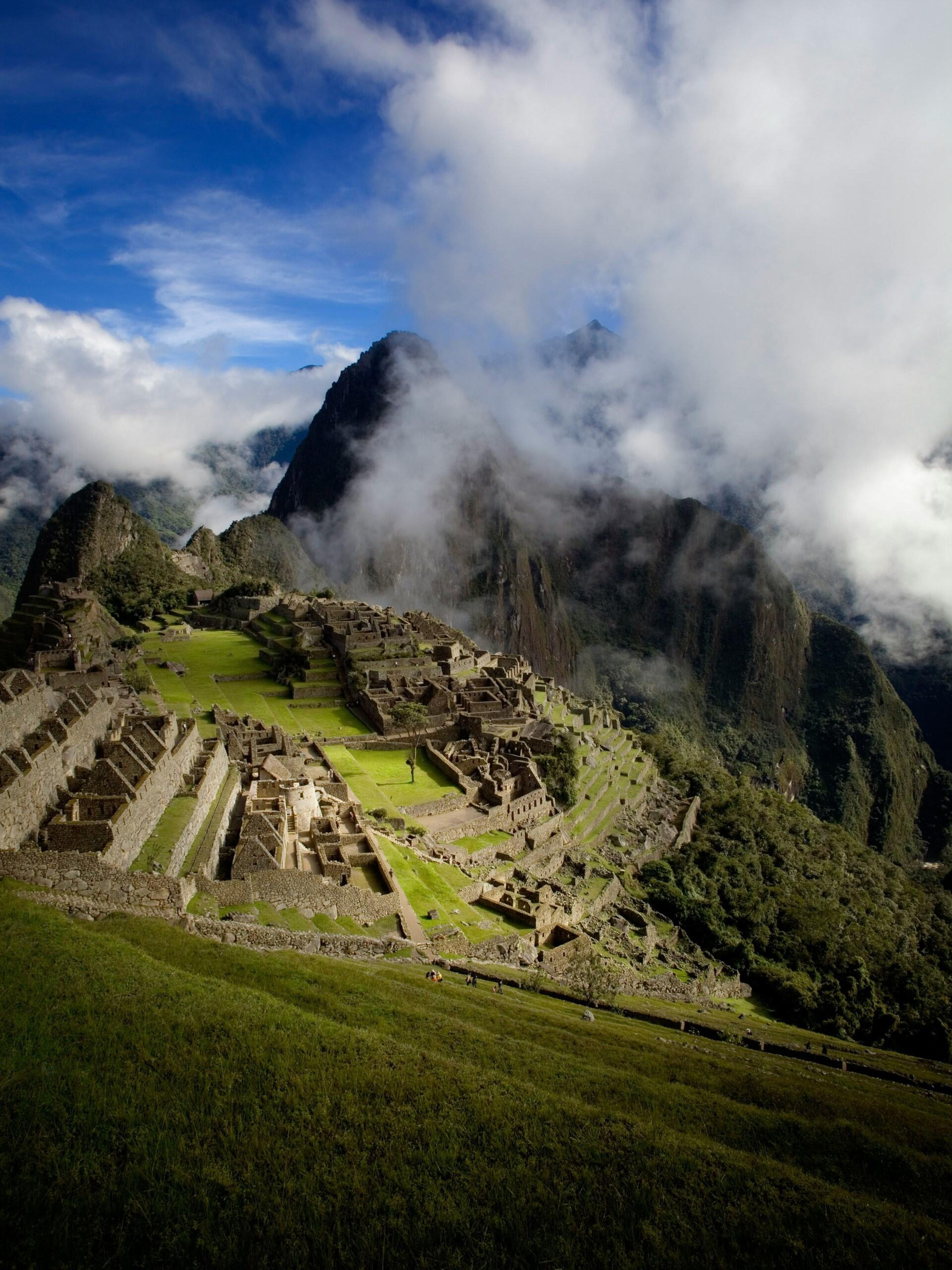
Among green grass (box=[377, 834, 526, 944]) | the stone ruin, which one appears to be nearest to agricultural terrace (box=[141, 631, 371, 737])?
the stone ruin

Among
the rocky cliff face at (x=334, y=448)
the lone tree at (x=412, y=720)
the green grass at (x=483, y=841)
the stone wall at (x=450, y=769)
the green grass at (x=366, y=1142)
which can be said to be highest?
the rocky cliff face at (x=334, y=448)

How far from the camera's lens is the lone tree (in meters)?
40.0

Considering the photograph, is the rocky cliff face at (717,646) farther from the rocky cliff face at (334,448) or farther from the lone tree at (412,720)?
the lone tree at (412,720)

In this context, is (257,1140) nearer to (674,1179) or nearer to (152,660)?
(674,1179)

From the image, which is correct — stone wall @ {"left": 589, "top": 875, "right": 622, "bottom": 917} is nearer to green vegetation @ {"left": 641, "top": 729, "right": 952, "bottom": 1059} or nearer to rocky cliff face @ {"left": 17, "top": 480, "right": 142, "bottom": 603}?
green vegetation @ {"left": 641, "top": 729, "right": 952, "bottom": 1059}

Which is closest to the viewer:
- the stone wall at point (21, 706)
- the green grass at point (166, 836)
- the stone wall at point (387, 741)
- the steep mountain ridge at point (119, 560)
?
the green grass at point (166, 836)

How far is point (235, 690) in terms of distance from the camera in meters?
47.9

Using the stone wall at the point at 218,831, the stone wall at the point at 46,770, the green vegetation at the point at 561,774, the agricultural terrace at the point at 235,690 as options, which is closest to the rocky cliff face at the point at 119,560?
the agricultural terrace at the point at 235,690

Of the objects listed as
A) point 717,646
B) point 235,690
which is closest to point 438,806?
point 235,690

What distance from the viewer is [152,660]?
50.8 m

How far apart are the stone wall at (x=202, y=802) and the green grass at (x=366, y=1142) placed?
5226 millimetres

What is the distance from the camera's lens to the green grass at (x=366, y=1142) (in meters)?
6.84

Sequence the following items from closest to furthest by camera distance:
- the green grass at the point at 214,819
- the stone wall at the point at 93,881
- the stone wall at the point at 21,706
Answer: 1. the stone wall at the point at 93,881
2. the green grass at the point at 214,819
3. the stone wall at the point at 21,706

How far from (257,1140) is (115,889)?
8238 mm
